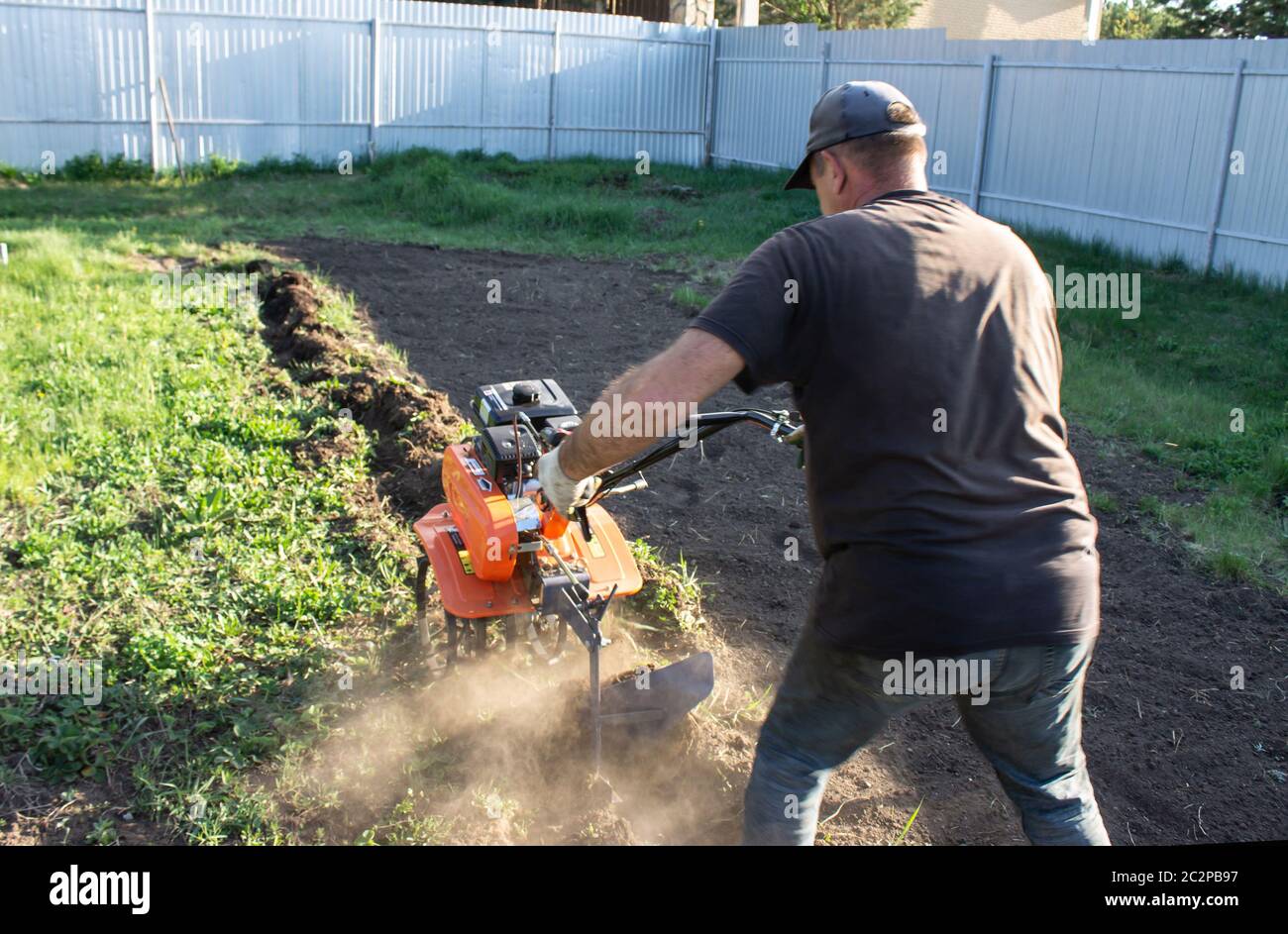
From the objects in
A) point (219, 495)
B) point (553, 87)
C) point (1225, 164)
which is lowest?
point (219, 495)

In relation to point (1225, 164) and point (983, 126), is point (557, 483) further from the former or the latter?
point (983, 126)

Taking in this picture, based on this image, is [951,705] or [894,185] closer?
[894,185]

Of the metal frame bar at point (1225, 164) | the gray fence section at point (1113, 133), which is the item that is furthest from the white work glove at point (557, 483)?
the metal frame bar at point (1225, 164)

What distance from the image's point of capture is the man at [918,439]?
2.34m

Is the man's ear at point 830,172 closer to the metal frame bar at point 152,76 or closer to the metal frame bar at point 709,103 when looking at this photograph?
the metal frame bar at point 152,76

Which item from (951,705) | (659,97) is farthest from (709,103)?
(951,705)

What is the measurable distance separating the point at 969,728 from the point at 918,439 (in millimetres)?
813

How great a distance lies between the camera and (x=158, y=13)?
1488 centimetres

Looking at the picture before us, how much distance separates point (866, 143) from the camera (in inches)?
102

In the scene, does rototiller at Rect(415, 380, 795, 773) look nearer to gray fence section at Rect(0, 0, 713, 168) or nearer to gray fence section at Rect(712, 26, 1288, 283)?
gray fence section at Rect(712, 26, 1288, 283)

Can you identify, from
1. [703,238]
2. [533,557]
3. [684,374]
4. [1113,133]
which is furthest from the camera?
[703,238]

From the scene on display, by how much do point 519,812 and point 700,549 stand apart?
2157 millimetres

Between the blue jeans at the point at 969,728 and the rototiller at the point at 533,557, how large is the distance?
2.74 feet

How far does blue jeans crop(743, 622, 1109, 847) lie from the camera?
8.12 ft
